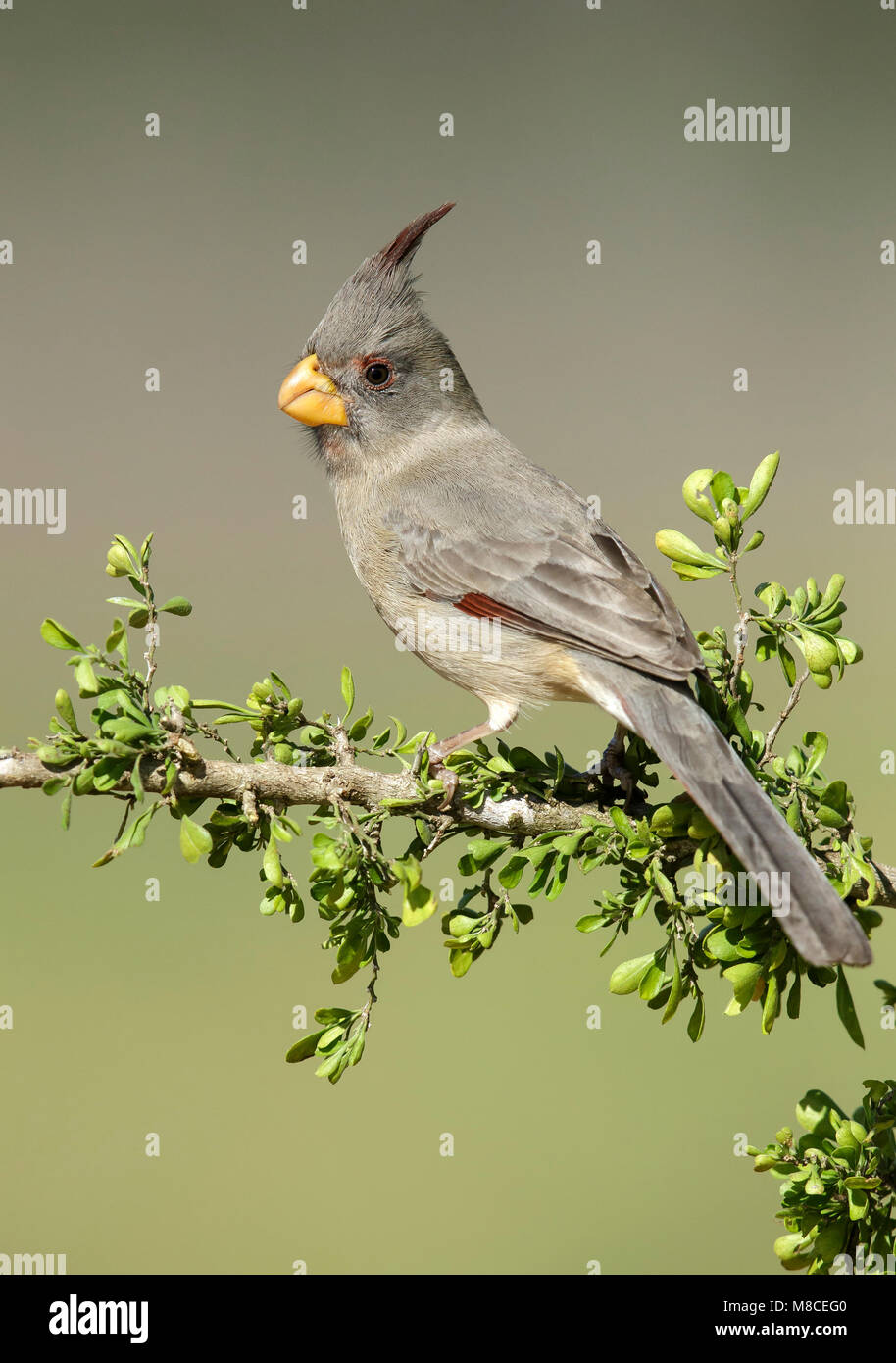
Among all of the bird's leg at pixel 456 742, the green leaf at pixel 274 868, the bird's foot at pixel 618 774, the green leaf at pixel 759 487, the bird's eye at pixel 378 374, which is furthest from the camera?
the bird's eye at pixel 378 374

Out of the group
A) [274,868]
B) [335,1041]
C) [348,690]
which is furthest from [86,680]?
[335,1041]

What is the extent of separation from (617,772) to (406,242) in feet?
5.67

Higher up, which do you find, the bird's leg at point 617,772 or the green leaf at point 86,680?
the green leaf at point 86,680

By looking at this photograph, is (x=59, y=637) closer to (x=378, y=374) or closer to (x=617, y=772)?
(x=617, y=772)

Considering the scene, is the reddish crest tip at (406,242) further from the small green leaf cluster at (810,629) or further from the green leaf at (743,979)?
the green leaf at (743,979)

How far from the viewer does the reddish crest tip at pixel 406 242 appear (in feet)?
11.5

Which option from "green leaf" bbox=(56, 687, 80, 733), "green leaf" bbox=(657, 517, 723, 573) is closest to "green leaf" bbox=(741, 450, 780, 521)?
"green leaf" bbox=(657, 517, 723, 573)

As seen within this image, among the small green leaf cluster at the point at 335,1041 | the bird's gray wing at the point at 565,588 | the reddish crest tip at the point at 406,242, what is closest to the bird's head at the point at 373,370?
the reddish crest tip at the point at 406,242

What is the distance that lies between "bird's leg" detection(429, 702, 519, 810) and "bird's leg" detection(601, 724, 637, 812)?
29cm

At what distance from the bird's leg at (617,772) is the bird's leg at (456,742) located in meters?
0.29

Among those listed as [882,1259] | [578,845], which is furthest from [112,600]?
[882,1259]

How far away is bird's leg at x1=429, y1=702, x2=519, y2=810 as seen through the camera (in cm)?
220

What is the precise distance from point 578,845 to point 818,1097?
635mm

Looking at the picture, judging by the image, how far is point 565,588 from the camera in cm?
292
